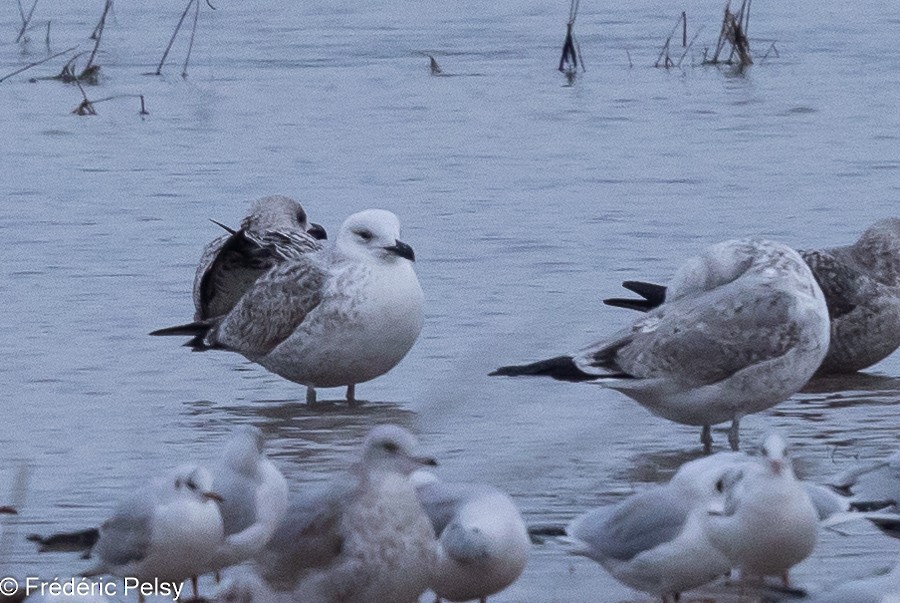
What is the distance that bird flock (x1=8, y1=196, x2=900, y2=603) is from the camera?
383 centimetres

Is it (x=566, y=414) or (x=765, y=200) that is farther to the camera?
(x=765, y=200)

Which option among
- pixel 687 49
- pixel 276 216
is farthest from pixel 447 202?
pixel 687 49

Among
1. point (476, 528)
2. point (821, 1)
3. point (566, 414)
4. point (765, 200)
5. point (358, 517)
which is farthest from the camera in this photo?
point (821, 1)

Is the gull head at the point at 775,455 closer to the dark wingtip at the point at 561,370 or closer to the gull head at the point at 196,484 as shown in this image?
the gull head at the point at 196,484

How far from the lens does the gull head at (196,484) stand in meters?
5.05

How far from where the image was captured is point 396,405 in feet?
27.1

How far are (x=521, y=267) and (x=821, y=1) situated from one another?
1194cm

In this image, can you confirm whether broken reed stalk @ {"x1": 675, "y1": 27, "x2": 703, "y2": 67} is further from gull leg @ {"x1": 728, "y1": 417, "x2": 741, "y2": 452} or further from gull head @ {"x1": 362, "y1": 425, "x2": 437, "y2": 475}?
gull head @ {"x1": 362, "y1": 425, "x2": 437, "y2": 475}

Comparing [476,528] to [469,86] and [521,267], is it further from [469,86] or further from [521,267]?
[469,86]

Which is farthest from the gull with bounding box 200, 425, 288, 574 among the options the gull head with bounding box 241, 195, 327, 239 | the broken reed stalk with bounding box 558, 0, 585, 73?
the broken reed stalk with bounding box 558, 0, 585, 73

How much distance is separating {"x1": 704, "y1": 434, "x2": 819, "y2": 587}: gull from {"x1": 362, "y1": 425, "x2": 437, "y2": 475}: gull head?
1.13 m

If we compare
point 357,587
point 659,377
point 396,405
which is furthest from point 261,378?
point 357,587

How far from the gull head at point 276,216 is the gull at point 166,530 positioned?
186 inches

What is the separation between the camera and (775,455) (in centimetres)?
520
